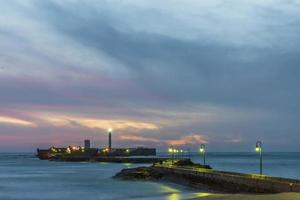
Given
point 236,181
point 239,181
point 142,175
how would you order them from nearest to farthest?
point 239,181 < point 236,181 < point 142,175

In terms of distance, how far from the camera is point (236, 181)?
56219mm

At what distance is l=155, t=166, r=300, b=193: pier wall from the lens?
44938 mm

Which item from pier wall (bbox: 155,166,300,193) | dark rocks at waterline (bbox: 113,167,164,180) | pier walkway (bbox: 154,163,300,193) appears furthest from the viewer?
dark rocks at waterline (bbox: 113,167,164,180)

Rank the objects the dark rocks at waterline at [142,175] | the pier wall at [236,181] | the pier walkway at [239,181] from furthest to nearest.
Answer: the dark rocks at waterline at [142,175], the pier wall at [236,181], the pier walkway at [239,181]

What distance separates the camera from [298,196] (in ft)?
114

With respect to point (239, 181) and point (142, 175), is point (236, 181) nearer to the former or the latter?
point (239, 181)

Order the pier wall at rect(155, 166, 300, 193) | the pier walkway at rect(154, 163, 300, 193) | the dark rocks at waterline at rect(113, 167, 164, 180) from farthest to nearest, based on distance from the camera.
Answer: the dark rocks at waterline at rect(113, 167, 164, 180) → the pier wall at rect(155, 166, 300, 193) → the pier walkway at rect(154, 163, 300, 193)

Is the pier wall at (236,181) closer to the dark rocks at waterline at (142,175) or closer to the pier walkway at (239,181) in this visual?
the pier walkway at (239,181)

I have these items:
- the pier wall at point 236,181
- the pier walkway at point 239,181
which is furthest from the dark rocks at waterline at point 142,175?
the pier walkway at point 239,181

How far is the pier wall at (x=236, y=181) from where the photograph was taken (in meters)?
44.9

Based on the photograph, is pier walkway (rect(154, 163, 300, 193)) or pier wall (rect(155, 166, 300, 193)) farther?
pier wall (rect(155, 166, 300, 193))

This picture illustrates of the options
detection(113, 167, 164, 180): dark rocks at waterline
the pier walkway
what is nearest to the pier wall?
the pier walkway

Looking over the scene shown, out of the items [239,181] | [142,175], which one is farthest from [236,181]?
[142,175]

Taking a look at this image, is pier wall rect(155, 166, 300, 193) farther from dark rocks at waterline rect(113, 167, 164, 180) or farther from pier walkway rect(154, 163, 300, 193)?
dark rocks at waterline rect(113, 167, 164, 180)
